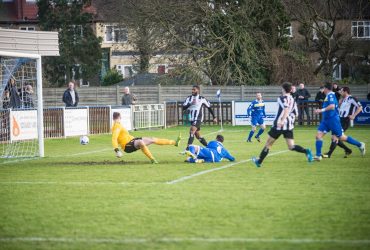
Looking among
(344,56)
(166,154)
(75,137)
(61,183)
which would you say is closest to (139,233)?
(61,183)

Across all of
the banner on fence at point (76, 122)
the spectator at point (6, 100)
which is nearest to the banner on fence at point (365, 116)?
the banner on fence at point (76, 122)

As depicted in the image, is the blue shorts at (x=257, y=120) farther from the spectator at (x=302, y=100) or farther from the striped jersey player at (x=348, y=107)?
the spectator at (x=302, y=100)

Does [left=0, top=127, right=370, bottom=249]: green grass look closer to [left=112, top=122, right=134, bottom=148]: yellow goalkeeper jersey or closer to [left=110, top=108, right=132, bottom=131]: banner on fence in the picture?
[left=112, top=122, right=134, bottom=148]: yellow goalkeeper jersey

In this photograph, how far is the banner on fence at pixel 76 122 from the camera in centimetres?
3042

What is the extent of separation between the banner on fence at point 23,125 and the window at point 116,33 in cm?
2898

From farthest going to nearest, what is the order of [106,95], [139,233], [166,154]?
[106,95], [166,154], [139,233]

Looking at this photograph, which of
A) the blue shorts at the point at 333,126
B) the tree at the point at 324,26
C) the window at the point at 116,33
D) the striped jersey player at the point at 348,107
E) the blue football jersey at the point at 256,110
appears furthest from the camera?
the window at the point at 116,33

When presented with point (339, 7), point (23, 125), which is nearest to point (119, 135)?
point (23, 125)

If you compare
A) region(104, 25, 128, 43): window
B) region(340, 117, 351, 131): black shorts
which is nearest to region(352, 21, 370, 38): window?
region(104, 25, 128, 43): window

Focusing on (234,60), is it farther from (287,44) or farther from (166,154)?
(166,154)

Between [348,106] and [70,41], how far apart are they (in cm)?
4910

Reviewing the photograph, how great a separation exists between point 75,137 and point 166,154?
30.9ft

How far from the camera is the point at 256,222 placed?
10023 millimetres

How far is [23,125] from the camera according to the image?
24.7m
